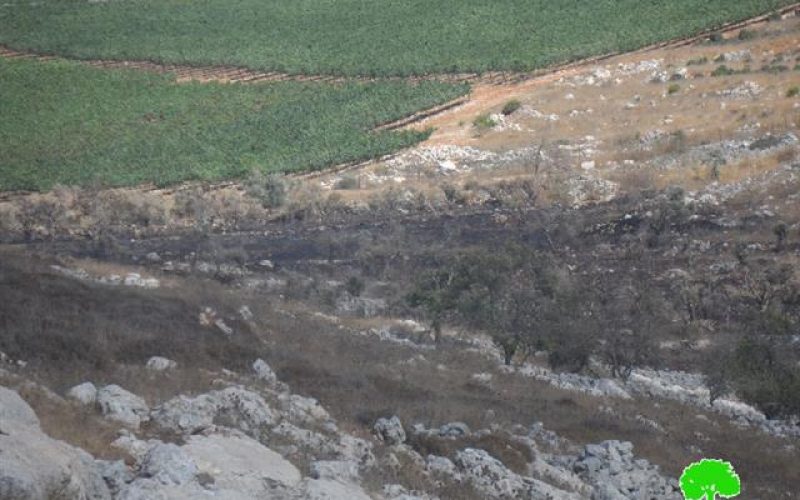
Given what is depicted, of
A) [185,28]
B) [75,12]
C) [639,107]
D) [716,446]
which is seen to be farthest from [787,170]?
[75,12]

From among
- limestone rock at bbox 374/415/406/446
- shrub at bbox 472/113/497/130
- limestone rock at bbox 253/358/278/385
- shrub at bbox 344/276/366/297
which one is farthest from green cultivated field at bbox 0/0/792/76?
limestone rock at bbox 374/415/406/446

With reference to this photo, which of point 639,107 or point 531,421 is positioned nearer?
point 531,421

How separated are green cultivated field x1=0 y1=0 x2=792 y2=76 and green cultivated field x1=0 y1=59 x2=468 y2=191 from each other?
559 cm

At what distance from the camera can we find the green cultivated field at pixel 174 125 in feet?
238

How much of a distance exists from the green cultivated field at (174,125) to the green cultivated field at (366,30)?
5.59m

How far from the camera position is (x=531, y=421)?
24.1m

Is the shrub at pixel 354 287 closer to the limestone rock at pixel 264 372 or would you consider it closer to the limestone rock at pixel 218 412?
the limestone rock at pixel 264 372

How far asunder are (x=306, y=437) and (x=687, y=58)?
211 ft

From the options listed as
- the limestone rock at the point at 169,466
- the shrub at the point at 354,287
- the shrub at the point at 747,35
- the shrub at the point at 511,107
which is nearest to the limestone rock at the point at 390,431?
the limestone rock at the point at 169,466

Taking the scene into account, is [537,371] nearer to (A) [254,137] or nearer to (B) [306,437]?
(B) [306,437]

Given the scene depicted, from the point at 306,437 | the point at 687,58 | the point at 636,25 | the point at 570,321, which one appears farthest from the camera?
the point at 636,25

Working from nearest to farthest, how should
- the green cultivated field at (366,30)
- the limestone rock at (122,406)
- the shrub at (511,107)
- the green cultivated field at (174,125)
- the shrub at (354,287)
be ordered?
the limestone rock at (122,406) → the shrub at (354,287) → the shrub at (511,107) → the green cultivated field at (174,125) → the green cultivated field at (366,30)

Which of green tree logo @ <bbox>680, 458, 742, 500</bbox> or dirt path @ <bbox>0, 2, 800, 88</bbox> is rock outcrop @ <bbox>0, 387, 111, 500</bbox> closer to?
green tree logo @ <bbox>680, 458, 742, 500</bbox>

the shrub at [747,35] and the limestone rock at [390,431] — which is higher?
the limestone rock at [390,431]
